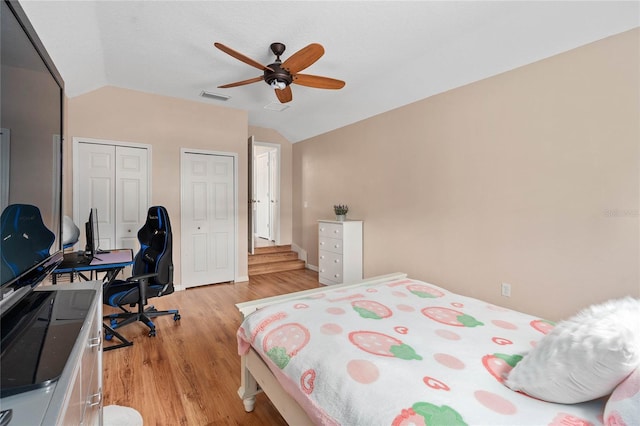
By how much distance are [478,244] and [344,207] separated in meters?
2.12

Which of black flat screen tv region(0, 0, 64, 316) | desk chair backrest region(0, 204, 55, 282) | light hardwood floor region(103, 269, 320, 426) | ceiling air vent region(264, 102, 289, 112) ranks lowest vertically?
light hardwood floor region(103, 269, 320, 426)

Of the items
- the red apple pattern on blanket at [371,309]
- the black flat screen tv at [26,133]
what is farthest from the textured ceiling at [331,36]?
the red apple pattern on blanket at [371,309]

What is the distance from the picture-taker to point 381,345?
49.7 inches

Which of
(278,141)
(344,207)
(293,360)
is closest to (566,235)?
(293,360)

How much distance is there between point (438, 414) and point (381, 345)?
1.37 feet

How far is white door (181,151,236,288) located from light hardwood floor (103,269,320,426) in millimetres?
895

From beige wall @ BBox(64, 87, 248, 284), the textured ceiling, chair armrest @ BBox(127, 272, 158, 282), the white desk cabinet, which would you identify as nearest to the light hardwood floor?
chair armrest @ BBox(127, 272, 158, 282)

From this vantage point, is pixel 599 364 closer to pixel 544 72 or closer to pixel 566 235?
pixel 566 235

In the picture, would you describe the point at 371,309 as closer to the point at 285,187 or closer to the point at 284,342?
A: the point at 284,342

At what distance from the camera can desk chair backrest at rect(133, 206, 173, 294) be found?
8.96 ft

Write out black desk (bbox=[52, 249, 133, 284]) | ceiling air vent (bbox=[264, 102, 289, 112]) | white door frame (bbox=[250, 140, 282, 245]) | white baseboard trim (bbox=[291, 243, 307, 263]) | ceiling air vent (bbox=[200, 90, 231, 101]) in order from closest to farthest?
1. black desk (bbox=[52, 249, 133, 284])
2. ceiling air vent (bbox=[200, 90, 231, 101])
3. ceiling air vent (bbox=[264, 102, 289, 112])
4. white baseboard trim (bbox=[291, 243, 307, 263])
5. white door frame (bbox=[250, 140, 282, 245])

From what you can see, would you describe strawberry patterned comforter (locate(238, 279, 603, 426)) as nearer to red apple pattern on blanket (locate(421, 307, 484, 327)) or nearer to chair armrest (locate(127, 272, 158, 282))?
red apple pattern on blanket (locate(421, 307, 484, 327))

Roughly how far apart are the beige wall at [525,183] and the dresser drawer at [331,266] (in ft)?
2.03

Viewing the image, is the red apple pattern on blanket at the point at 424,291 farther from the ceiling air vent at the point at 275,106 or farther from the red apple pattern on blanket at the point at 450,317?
the ceiling air vent at the point at 275,106
